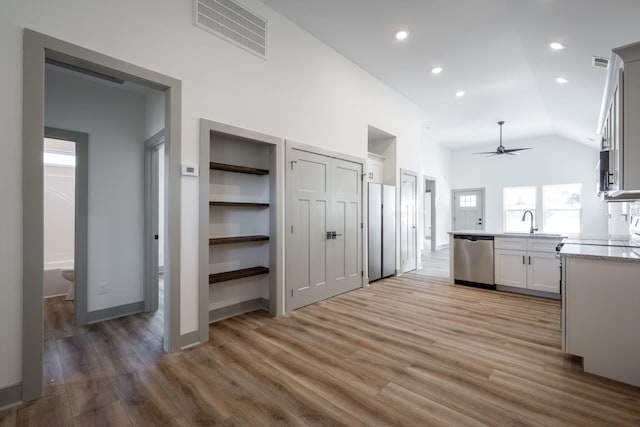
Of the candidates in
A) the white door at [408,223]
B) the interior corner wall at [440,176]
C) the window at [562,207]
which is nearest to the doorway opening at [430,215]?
the interior corner wall at [440,176]

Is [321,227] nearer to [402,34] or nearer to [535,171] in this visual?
[402,34]

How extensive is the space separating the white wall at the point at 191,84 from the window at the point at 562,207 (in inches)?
276

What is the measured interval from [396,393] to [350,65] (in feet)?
14.6

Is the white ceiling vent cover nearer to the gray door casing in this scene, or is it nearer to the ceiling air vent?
the gray door casing

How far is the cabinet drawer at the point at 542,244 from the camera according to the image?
4.18 meters

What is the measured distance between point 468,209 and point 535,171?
2203mm

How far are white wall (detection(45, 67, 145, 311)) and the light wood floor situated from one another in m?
0.61

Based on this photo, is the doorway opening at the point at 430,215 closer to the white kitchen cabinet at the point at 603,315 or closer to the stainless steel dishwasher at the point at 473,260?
the stainless steel dishwasher at the point at 473,260

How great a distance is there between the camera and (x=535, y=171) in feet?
29.3

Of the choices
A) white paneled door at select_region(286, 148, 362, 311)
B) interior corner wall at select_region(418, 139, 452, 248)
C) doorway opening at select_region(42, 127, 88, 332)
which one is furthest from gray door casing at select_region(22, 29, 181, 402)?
interior corner wall at select_region(418, 139, 452, 248)

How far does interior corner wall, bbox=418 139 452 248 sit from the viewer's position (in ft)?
30.3

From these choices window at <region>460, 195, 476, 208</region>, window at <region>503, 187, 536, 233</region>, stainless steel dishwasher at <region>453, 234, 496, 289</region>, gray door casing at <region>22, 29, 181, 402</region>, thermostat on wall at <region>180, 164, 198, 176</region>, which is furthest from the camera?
window at <region>460, 195, 476, 208</region>

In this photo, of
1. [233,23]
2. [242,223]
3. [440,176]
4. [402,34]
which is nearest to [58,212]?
[242,223]

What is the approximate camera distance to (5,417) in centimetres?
179
